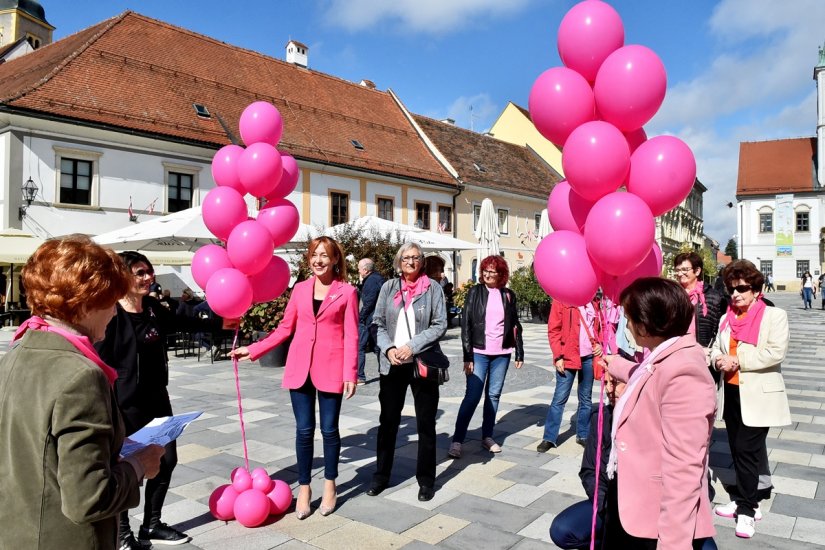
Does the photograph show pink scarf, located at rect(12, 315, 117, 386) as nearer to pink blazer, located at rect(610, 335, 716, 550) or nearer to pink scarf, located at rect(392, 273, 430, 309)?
pink blazer, located at rect(610, 335, 716, 550)

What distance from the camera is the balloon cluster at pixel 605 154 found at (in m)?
3.05

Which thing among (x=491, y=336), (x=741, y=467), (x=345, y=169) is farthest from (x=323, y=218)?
(x=741, y=467)

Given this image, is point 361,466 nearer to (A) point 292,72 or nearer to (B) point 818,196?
(A) point 292,72

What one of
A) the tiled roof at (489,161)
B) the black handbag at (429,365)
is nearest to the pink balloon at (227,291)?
the black handbag at (429,365)

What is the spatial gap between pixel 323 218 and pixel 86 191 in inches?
381

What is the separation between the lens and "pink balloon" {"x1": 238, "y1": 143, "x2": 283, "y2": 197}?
182 inches

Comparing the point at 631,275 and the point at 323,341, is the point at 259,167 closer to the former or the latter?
the point at 323,341

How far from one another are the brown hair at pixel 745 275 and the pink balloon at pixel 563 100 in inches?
70.6

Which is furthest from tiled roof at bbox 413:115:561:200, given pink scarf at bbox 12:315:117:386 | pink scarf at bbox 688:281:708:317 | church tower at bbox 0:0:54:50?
church tower at bbox 0:0:54:50

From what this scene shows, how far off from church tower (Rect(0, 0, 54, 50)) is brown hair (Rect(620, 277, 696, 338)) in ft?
231

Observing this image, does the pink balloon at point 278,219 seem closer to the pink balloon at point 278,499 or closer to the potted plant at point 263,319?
the pink balloon at point 278,499

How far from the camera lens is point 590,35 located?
329cm

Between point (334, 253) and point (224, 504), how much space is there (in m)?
1.87

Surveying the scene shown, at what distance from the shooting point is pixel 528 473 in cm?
525
